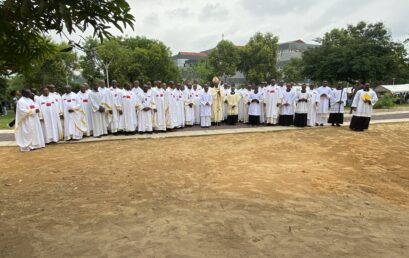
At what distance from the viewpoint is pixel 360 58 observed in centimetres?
2831

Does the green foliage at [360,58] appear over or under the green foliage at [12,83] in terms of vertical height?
over

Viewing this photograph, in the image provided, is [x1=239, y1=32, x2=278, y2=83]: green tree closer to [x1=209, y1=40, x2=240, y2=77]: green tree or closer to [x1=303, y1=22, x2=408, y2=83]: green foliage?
[x1=209, y1=40, x2=240, y2=77]: green tree

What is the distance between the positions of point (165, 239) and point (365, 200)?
12.2ft

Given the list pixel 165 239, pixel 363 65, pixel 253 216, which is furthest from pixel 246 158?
pixel 363 65

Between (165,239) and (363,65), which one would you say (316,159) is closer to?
(165,239)

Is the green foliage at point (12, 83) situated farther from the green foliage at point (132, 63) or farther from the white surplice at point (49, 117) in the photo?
the green foliage at point (132, 63)

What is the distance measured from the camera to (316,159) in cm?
910

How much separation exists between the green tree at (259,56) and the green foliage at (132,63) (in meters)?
10.1

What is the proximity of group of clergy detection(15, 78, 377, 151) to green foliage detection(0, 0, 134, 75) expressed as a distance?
8.01 metres

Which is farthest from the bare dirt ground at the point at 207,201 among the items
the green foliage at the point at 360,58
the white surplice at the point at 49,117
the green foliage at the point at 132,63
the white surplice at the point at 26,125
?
the green foliage at the point at 132,63

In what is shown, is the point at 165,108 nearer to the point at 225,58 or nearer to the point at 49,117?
the point at 49,117

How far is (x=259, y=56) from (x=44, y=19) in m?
42.2

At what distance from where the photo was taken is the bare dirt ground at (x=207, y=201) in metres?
4.40

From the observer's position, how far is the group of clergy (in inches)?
460
